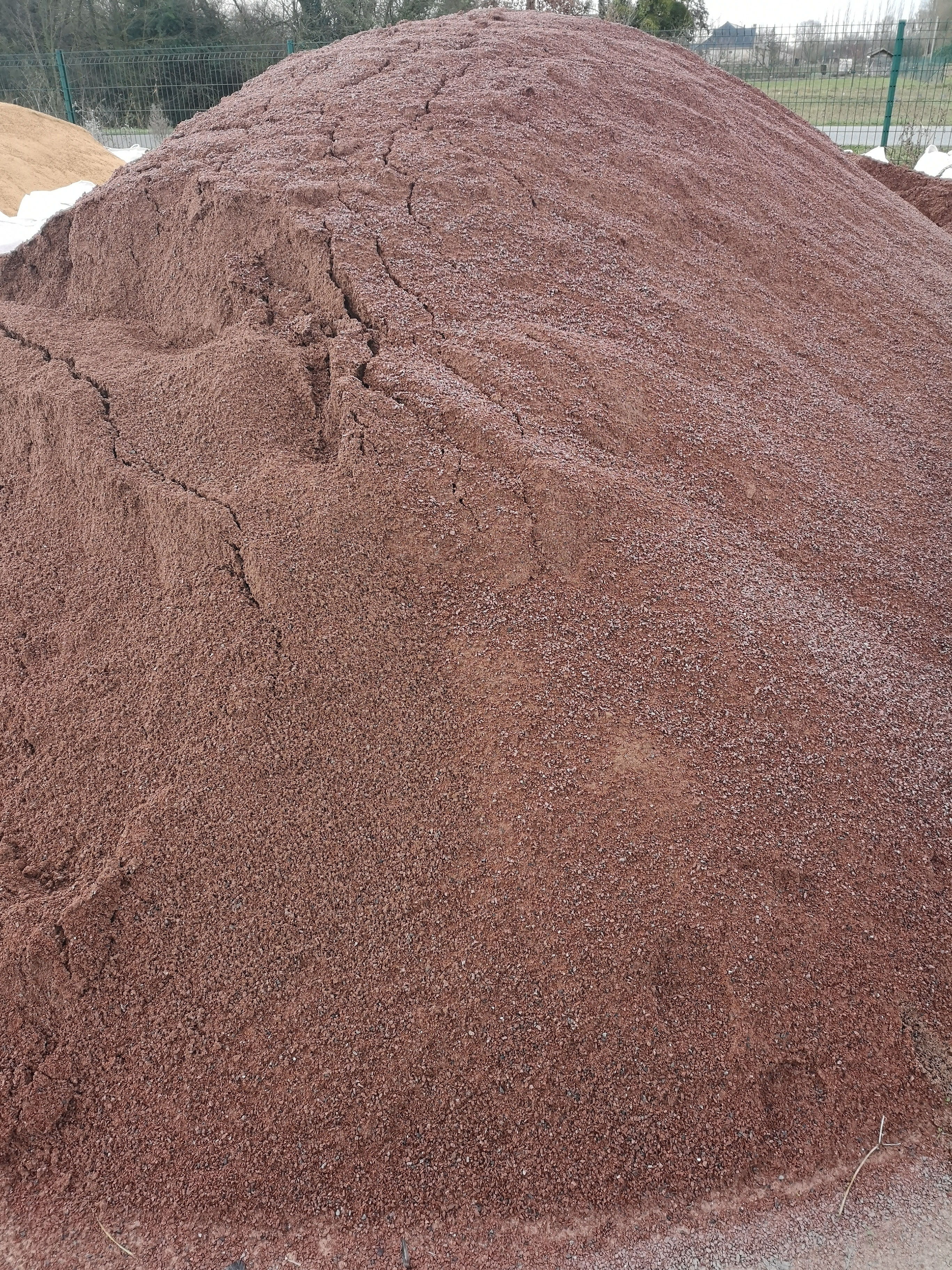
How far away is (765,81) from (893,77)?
2.91 metres

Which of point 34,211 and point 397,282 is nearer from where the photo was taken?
point 397,282

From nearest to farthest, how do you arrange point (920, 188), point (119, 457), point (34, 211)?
point (119, 457), point (34, 211), point (920, 188)

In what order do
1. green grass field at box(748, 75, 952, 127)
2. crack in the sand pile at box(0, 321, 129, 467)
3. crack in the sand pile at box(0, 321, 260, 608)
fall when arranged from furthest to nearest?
green grass field at box(748, 75, 952, 127)
crack in the sand pile at box(0, 321, 129, 467)
crack in the sand pile at box(0, 321, 260, 608)

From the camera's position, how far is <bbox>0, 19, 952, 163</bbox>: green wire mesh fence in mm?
11148

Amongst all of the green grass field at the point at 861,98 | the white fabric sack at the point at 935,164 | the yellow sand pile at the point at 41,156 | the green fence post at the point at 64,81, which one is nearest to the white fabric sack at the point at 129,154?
the yellow sand pile at the point at 41,156

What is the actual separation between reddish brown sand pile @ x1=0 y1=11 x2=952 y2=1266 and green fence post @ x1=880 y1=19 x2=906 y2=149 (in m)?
10.3

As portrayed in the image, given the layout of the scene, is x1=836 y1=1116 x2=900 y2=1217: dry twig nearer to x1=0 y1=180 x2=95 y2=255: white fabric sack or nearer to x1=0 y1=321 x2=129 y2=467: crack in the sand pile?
x1=0 y1=321 x2=129 y2=467: crack in the sand pile

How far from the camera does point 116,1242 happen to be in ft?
4.67

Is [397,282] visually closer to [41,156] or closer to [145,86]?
[41,156]

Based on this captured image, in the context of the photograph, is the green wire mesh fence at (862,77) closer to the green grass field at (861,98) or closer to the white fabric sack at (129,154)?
the green grass field at (861,98)

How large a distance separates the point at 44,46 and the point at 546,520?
2048 cm

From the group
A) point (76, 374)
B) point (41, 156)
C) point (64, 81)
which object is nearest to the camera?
point (76, 374)

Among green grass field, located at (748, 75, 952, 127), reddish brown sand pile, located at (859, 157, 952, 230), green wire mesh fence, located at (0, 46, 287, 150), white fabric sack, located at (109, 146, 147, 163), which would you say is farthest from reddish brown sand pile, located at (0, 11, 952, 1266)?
green wire mesh fence, located at (0, 46, 287, 150)

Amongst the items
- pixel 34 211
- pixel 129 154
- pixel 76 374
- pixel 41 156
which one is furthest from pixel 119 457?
pixel 129 154
